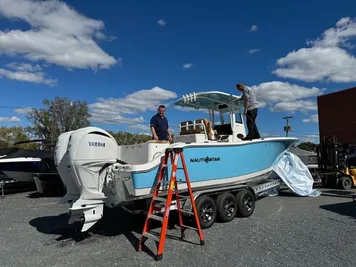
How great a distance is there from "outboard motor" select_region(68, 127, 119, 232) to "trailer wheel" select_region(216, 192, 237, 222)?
2.50 meters

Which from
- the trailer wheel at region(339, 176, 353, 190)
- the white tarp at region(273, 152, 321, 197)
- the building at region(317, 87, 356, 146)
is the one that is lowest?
the trailer wheel at region(339, 176, 353, 190)

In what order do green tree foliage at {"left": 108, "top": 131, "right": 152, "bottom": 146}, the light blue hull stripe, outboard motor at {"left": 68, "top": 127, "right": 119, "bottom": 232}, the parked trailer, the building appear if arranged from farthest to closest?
the building, green tree foliage at {"left": 108, "top": 131, "right": 152, "bottom": 146}, the parked trailer, the light blue hull stripe, outboard motor at {"left": 68, "top": 127, "right": 119, "bottom": 232}

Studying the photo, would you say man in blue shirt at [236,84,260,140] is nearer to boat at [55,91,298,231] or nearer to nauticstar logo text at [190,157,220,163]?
boat at [55,91,298,231]

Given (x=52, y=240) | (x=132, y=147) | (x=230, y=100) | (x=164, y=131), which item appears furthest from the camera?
(x=230, y=100)

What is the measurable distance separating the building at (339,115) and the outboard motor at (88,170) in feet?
112

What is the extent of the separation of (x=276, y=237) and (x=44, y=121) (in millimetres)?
39433

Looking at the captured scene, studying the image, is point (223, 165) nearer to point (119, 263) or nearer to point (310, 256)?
point (310, 256)

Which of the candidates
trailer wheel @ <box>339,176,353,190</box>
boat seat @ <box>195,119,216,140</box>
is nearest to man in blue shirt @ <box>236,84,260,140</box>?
boat seat @ <box>195,119,216,140</box>

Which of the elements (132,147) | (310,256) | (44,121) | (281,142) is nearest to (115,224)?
(132,147)

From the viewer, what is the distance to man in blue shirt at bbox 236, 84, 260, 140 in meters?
8.20

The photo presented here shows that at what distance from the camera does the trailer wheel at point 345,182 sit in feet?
41.8

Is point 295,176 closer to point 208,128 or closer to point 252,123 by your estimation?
point 252,123

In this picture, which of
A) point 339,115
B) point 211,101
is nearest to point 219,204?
point 211,101

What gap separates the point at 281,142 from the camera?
9008mm
